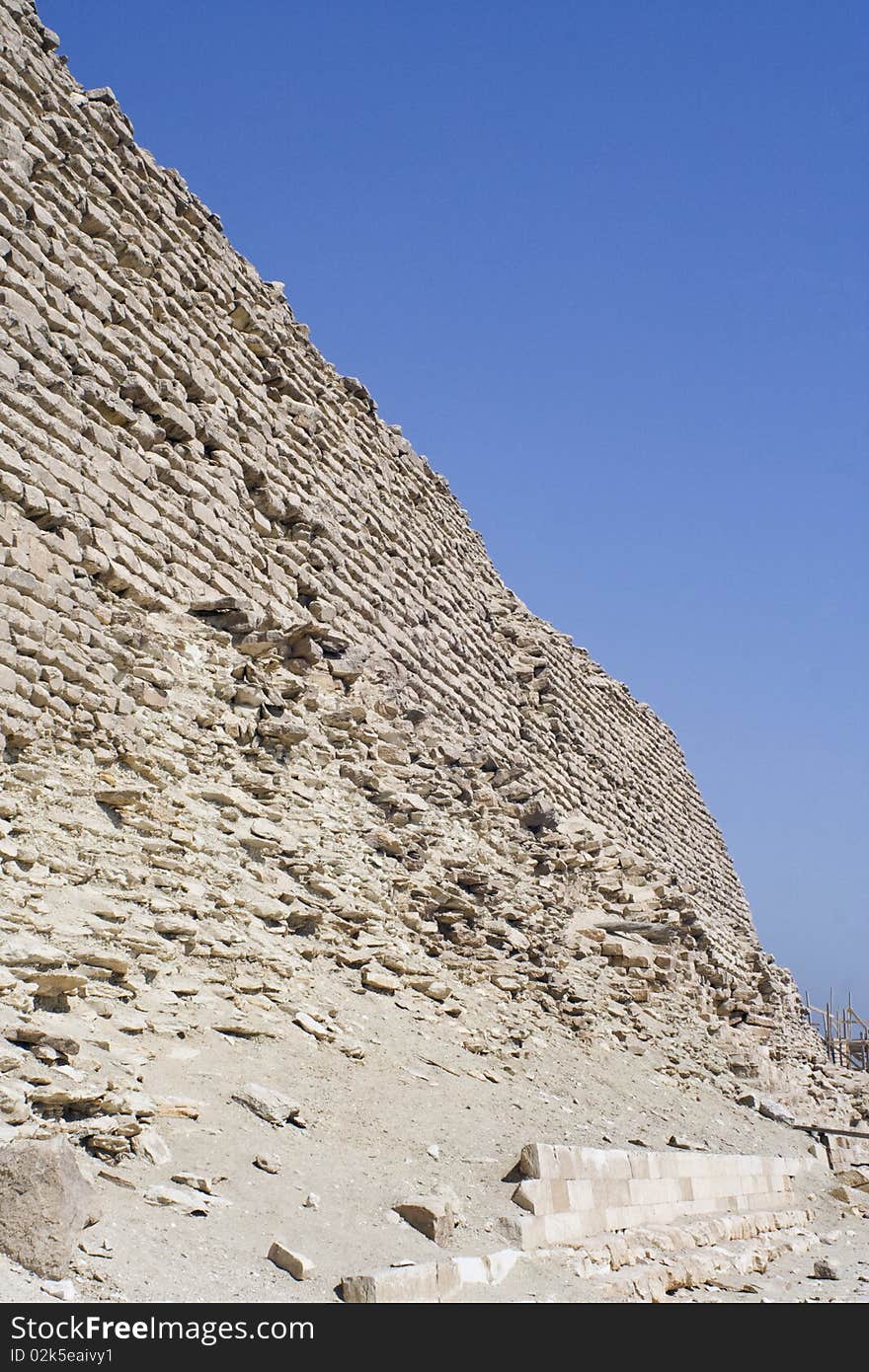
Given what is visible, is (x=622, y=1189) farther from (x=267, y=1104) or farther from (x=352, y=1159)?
(x=267, y=1104)

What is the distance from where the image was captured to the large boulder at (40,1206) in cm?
342

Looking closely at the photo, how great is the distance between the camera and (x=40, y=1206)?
3465 millimetres

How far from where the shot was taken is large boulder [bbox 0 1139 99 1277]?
3.42 m

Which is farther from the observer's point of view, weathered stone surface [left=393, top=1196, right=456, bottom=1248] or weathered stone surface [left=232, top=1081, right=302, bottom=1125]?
weathered stone surface [left=232, top=1081, right=302, bottom=1125]

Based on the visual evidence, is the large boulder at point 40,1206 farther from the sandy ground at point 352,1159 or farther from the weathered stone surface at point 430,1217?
the weathered stone surface at point 430,1217

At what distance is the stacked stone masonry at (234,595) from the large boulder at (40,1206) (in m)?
2.12

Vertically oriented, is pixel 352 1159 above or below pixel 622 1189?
above

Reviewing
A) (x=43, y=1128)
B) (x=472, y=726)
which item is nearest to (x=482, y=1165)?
(x=43, y=1128)

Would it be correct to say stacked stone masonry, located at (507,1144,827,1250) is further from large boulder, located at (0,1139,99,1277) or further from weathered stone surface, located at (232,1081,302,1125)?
large boulder, located at (0,1139,99,1277)

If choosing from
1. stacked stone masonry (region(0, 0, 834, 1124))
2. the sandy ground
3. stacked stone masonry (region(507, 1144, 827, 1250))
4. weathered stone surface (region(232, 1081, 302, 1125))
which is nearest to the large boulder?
the sandy ground

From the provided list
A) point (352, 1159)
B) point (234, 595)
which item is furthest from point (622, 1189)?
point (234, 595)

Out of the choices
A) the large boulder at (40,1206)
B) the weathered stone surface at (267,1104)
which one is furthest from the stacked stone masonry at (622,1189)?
the large boulder at (40,1206)

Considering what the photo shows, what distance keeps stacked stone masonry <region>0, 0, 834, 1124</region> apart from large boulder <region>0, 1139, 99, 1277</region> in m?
2.12

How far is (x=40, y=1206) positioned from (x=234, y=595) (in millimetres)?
5682
